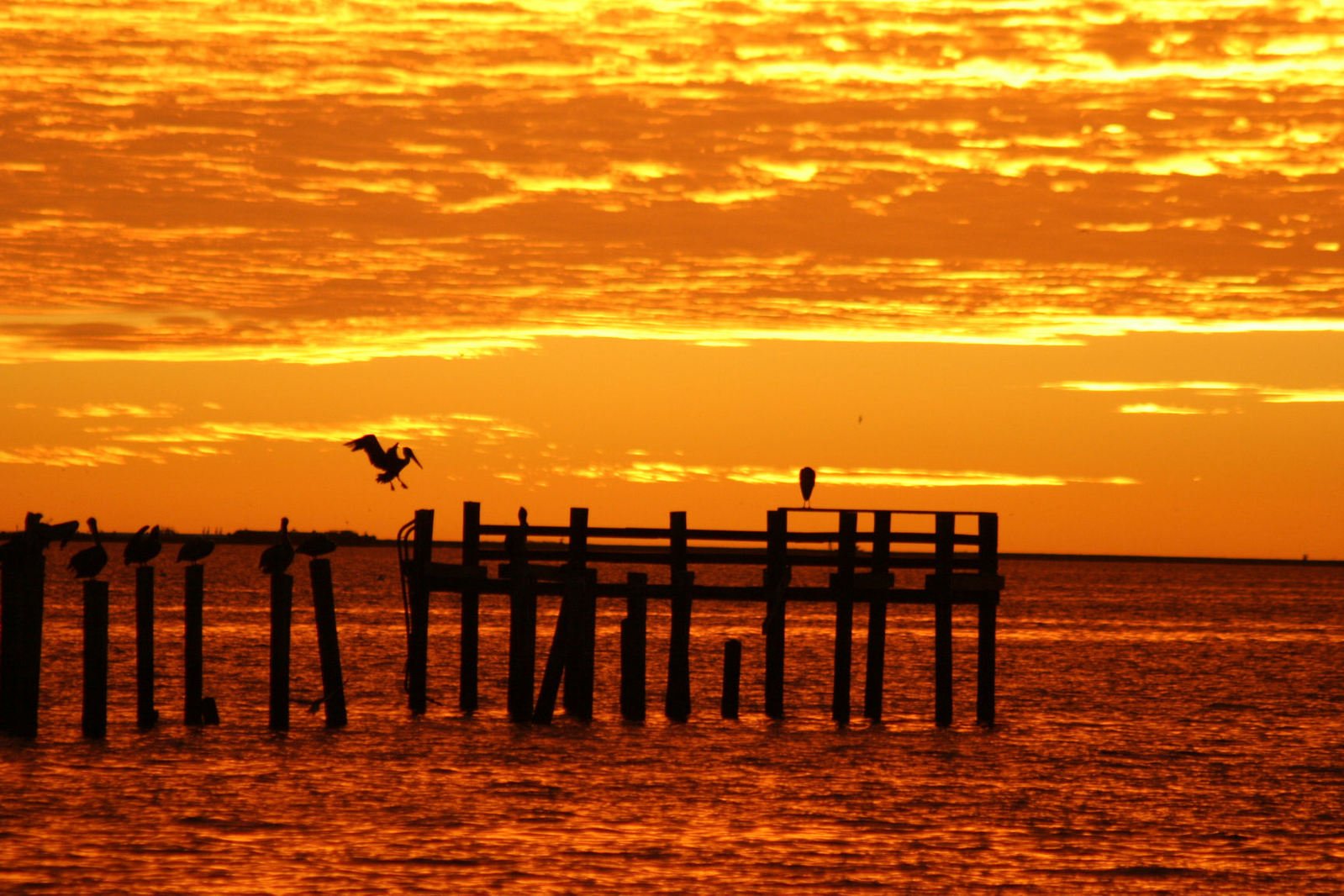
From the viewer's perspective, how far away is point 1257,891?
17641 millimetres

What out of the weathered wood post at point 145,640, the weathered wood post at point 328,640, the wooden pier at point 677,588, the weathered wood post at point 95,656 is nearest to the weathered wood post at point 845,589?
the wooden pier at point 677,588

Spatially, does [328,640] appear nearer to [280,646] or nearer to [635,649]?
[280,646]

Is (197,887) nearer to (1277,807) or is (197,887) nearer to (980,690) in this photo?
(1277,807)

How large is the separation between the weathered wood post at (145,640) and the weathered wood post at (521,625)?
4486 mm

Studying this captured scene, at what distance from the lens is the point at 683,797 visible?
22.3 m

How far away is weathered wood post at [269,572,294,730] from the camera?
81.4 feet

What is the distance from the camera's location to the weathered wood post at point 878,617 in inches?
1050

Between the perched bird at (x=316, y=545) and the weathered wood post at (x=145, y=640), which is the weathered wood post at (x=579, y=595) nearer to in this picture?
the perched bird at (x=316, y=545)

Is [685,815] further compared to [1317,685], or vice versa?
[1317,685]

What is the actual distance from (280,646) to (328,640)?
0.70 metres

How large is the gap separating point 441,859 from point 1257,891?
286 inches

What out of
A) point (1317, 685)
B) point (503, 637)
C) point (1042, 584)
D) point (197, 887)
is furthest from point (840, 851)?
point (1042, 584)

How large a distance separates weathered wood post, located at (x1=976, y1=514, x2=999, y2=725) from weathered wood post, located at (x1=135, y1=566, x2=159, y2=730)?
1067cm

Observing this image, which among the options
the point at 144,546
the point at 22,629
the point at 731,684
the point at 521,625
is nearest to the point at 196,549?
the point at 144,546
